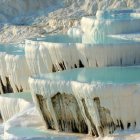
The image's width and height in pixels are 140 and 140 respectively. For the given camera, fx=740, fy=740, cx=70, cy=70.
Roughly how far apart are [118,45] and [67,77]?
1472 mm

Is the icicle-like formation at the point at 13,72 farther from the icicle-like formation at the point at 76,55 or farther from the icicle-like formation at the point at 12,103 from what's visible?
the icicle-like formation at the point at 76,55

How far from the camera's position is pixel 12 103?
17.3 m

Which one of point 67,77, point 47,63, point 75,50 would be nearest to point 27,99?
point 47,63

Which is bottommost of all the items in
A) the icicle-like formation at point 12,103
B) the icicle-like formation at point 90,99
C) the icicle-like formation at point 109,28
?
the icicle-like formation at point 12,103

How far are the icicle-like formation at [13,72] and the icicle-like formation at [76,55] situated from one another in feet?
4.65

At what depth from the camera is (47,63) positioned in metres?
16.3

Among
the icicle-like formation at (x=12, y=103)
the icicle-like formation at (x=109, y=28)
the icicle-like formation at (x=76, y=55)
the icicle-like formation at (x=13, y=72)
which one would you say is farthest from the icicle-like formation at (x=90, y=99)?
the icicle-like formation at (x=13, y=72)

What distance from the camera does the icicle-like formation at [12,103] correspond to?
16859 millimetres

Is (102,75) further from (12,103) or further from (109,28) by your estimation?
(12,103)

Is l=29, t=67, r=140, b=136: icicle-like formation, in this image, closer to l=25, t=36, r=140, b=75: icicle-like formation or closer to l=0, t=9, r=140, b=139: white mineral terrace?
l=0, t=9, r=140, b=139: white mineral terrace

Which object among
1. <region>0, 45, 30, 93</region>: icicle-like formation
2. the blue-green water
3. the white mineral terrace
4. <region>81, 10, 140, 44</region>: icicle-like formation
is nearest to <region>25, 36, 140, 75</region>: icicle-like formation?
the white mineral terrace

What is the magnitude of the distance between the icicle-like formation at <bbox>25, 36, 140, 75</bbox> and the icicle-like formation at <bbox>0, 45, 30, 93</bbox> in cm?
142

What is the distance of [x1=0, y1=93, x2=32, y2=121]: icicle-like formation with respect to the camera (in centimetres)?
1686

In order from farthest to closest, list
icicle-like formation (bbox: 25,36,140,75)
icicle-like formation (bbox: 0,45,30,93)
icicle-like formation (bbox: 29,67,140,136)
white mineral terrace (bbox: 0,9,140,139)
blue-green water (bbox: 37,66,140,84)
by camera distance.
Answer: icicle-like formation (bbox: 0,45,30,93) → icicle-like formation (bbox: 25,36,140,75) → blue-green water (bbox: 37,66,140,84) → white mineral terrace (bbox: 0,9,140,139) → icicle-like formation (bbox: 29,67,140,136)
